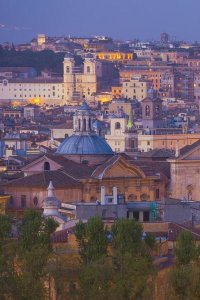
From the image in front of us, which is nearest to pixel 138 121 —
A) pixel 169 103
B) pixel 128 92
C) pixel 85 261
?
pixel 169 103

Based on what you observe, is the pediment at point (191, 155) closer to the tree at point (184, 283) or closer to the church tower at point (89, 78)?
the tree at point (184, 283)

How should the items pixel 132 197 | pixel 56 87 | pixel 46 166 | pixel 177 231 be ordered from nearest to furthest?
pixel 177 231
pixel 132 197
pixel 46 166
pixel 56 87

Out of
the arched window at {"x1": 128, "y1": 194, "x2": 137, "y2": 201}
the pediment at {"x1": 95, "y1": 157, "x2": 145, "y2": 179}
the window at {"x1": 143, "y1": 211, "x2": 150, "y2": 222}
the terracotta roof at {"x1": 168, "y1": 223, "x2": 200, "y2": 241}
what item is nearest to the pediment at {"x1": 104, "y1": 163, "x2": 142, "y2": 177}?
the pediment at {"x1": 95, "y1": 157, "x2": 145, "y2": 179}

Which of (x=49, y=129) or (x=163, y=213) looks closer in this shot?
(x=163, y=213)

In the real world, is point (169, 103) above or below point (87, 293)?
above

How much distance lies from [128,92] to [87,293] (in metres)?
101

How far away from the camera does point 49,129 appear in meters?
93.1

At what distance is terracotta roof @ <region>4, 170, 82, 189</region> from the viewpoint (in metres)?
47.4

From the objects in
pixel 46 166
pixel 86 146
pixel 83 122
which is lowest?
pixel 46 166

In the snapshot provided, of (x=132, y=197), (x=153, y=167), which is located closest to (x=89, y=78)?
(x=153, y=167)

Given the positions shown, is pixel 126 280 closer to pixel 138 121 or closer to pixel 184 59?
pixel 138 121

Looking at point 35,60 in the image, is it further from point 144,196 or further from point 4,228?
point 4,228

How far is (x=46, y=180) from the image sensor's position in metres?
47.5

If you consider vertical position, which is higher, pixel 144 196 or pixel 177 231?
pixel 144 196
